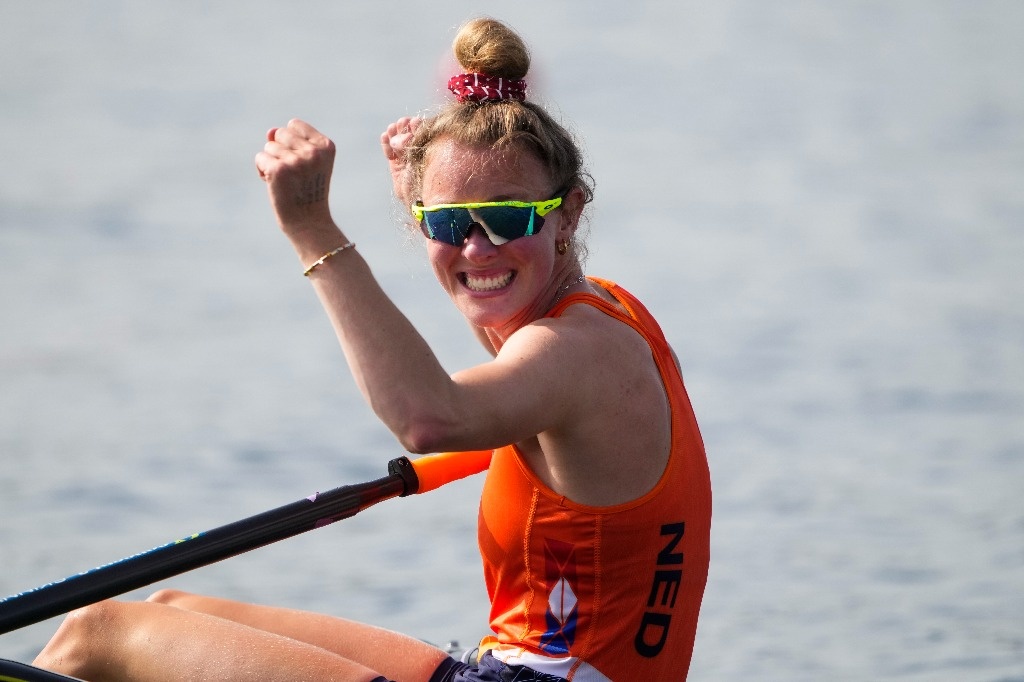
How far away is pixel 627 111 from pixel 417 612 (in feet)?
23.4

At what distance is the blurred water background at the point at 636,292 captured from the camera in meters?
5.11

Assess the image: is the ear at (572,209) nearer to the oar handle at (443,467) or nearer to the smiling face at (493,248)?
the smiling face at (493,248)

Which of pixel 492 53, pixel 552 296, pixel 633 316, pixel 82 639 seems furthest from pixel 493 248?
pixel 82 639

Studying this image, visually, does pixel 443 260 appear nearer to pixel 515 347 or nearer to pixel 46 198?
pixel 515 347

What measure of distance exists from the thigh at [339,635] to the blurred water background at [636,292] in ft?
2.44

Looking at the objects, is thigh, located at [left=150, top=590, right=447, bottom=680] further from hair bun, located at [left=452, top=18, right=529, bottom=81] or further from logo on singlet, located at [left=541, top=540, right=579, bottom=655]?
hair bun, located at [left=452, top=18, right=529, bottom=81]

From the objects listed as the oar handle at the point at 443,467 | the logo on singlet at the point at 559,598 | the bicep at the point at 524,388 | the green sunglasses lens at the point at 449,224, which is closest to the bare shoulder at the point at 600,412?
the bicep at the point at 524,388

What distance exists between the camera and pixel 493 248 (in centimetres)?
246

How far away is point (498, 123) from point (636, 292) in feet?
17.6

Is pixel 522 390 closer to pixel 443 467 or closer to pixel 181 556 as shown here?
pixel 181 556

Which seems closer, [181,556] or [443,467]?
[181,556]

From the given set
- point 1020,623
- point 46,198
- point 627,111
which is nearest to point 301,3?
point 627,111

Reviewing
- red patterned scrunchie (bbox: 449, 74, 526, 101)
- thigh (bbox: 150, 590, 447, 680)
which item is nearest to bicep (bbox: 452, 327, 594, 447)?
red patterned scrunchie (bbox: 449, 74, 526, 101)

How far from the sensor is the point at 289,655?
2566 mm
